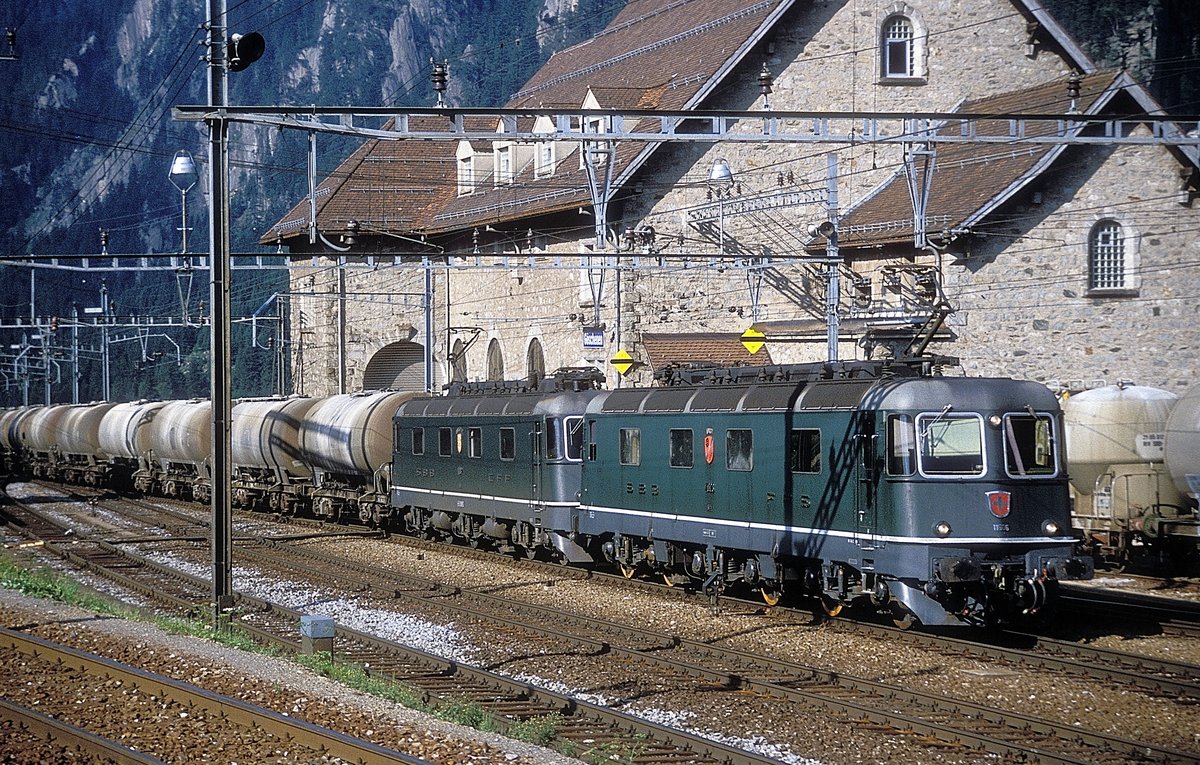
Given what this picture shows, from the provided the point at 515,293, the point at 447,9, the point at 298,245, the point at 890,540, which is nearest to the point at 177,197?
the point at 447,9

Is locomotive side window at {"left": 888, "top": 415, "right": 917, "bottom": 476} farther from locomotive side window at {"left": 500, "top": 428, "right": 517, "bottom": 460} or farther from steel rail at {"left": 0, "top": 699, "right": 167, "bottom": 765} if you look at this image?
locomotive side window at {"left": 500, "top": 428, "right": 517, "bottom": 460}

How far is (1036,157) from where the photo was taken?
3200 cm

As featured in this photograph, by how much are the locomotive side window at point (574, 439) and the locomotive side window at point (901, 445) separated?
8.05 m

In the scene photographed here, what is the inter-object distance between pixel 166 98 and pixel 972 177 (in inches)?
6729

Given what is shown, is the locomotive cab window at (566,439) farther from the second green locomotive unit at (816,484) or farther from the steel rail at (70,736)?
the steel rail at (70,736)

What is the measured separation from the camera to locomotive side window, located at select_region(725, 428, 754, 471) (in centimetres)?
1788

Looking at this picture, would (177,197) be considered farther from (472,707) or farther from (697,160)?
(472,707)

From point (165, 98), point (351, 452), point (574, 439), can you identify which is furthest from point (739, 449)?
point (165, 98)

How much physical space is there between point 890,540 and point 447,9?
6764 inches

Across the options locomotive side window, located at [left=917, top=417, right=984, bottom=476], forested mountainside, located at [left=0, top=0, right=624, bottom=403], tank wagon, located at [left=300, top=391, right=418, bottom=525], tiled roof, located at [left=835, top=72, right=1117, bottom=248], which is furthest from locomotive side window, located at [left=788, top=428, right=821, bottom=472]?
forested mountainside, located at [left=0, top=0, right=624, bottom=403]

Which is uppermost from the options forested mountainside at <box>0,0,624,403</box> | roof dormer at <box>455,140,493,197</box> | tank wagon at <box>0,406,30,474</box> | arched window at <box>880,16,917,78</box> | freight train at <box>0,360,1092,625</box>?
forested mountainside at <box>0,0,624,403</box>

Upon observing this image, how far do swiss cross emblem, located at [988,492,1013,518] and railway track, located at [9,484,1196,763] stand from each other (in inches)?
58.1

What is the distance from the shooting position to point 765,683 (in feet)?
41.7

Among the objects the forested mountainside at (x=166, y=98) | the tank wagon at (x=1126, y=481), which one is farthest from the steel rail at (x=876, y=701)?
the forested mountainside at (x=166, y=98)
